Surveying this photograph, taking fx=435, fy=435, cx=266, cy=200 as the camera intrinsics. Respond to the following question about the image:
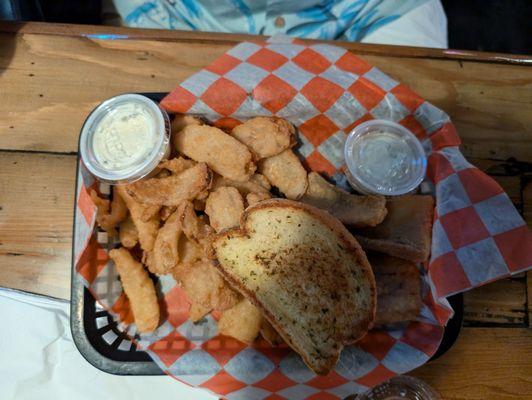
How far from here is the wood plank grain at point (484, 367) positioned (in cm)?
131

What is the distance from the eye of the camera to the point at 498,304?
53.8 inches

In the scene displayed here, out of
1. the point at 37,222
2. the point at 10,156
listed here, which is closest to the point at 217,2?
the point at 10,156

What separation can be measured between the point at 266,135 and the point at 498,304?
2.95ft

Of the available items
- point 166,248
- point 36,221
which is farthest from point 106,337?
point 36,221

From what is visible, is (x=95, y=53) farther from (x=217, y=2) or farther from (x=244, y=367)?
(x=244, y=367)

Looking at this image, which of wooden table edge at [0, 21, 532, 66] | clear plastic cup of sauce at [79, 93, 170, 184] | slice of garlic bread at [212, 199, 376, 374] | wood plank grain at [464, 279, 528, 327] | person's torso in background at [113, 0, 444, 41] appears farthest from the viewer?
person's torso in background at [113, 0, 444, 41]

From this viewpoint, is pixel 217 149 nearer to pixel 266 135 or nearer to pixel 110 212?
pixel 266 135

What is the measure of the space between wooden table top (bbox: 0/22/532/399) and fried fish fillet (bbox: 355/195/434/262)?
0.88 feet

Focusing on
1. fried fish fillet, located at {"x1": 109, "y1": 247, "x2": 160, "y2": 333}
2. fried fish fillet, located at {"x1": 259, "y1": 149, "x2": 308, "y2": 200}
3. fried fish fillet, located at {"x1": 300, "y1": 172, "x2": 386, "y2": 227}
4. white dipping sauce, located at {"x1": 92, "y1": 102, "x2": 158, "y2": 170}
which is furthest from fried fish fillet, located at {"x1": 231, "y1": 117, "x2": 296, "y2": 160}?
fried fish fillet, located at {"x1": 109, "y1": 247, "x2": 160, "y2": 333}

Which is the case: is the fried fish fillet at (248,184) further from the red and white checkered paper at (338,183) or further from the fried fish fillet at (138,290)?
the fried fish fillet at (138,290)

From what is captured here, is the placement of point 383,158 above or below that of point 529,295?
above

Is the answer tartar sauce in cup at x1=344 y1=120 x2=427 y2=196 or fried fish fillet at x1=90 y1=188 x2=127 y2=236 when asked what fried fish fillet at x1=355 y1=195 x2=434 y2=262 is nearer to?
tartar sauce in cup at x1=344 y1=120 x2=427 y2=196

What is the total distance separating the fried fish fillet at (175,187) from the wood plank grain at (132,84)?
333 mm

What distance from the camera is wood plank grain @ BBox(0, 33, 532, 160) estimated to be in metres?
1.44
